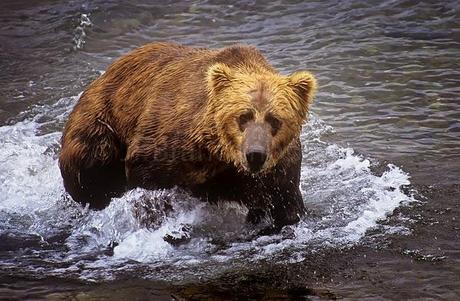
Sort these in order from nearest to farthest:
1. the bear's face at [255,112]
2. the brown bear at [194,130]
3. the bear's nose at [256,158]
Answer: the bear's nose at [256,158] → the bear's face at [255,112] → the brown bear at [194,130]

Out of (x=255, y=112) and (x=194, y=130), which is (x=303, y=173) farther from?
(x=255, y=112)

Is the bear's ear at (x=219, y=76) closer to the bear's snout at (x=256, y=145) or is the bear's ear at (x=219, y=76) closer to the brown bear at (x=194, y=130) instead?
the brown bear at (x=194, y=130)

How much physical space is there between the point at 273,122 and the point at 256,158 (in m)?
0.35

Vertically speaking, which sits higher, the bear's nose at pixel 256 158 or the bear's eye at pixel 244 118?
the bear's eye at pixel 244 118

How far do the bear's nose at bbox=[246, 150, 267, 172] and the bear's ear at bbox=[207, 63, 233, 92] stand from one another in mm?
679

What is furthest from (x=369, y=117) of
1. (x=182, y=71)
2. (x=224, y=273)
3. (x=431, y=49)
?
(x=224, y=273)

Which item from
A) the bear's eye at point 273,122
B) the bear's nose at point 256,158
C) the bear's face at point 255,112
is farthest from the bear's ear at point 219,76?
the bear's nose at point 256,158

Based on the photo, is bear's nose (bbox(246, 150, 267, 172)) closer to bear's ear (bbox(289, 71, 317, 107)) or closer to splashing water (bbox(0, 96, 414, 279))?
bear's ear (bbox(289, 71, 317, 107))

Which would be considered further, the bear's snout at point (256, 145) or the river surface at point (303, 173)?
the river surface at point (303, 173)

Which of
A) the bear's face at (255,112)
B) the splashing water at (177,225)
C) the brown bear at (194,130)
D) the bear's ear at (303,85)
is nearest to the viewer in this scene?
the bear's face at (255,112)

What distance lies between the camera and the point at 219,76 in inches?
252

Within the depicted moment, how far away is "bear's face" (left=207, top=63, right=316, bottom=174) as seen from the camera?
6.06 m

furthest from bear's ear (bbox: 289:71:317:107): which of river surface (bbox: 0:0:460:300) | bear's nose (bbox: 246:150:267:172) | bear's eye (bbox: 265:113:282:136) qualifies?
river surface (bbox: 0:0:460:300)

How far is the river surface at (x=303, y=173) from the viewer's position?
20.6 ft
